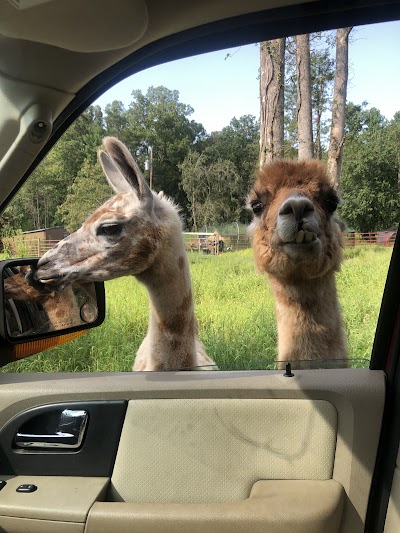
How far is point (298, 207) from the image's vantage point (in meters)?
2.27

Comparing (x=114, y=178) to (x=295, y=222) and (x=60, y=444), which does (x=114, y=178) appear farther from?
(x=60, y=444)

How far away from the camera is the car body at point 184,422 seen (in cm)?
187

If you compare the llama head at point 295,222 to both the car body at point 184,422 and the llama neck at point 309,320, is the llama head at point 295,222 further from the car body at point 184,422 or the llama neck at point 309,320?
the car body at point 184,422

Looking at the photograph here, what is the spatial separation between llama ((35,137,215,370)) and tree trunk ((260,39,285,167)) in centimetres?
57

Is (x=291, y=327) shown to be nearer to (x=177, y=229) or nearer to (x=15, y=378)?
(x=177, y=229)

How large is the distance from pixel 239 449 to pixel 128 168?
1410mm

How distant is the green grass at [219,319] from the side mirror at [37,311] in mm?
76

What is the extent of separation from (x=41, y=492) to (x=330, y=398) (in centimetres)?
124

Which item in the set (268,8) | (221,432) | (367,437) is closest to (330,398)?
(367,437)

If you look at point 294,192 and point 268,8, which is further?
point 294,192

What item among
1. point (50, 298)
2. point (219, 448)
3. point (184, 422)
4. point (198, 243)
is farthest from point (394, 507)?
point (50, 298)

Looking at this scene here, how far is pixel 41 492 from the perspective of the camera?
1987mm

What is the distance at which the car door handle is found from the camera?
211cm

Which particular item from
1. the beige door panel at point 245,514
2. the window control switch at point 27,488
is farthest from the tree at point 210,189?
the window control switch at point 27,488
